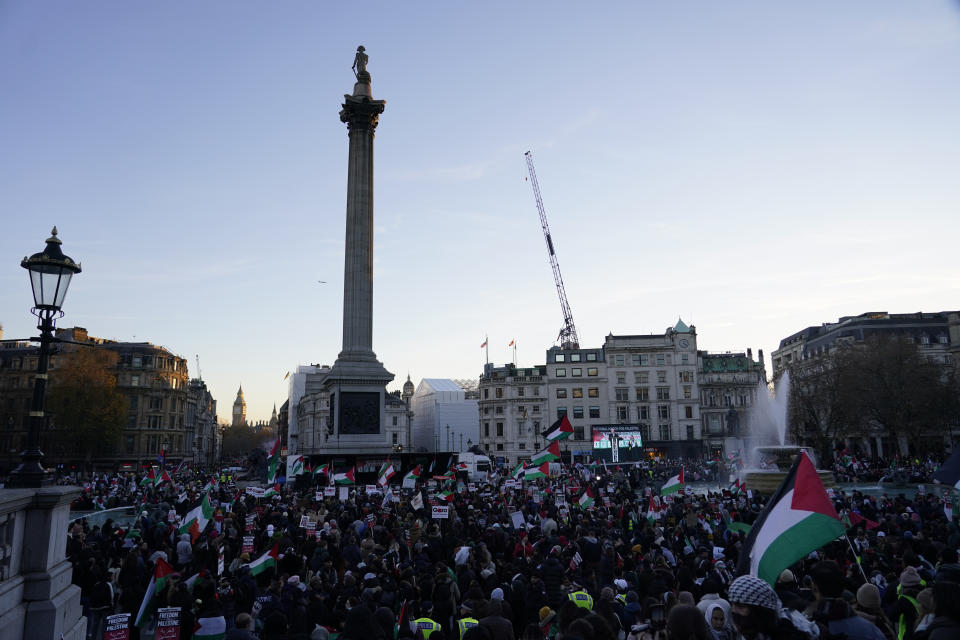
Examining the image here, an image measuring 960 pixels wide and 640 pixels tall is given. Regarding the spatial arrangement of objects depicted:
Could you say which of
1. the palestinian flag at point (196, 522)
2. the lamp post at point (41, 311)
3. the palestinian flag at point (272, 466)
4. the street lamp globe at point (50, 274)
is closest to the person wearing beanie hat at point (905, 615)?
the lamp post at point (41, 311)

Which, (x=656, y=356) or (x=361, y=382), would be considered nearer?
(x=361, y=382)

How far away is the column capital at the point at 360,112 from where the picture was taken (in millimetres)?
50750

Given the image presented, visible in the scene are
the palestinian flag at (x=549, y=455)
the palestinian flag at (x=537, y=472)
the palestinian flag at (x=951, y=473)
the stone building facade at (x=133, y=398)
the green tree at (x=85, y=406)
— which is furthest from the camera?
the stone building facade at (x=133, y=398)

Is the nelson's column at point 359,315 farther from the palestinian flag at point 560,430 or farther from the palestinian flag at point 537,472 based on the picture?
the palestinian flag at point 560,430

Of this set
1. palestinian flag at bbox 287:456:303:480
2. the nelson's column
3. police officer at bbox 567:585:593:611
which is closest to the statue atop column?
the nelson's column

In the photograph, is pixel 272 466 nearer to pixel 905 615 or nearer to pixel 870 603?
pixel 905 615

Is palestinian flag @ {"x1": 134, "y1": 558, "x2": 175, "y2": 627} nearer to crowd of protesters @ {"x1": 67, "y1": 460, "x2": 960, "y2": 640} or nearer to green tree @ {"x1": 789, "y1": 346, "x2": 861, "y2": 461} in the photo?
crowd of protesters @ {"x1": 67, "y1": 460, "x2": 960, "y2": 640}

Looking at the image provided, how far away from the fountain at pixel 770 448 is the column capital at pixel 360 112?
36.8 metres

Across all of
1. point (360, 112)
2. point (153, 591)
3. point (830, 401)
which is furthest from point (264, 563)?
point (830, 401)

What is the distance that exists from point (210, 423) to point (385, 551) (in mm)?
173772

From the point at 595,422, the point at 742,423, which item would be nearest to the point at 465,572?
the point at 595,422

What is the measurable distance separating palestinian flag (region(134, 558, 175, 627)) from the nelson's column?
3243cm

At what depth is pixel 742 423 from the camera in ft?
298

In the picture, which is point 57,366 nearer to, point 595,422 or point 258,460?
point 258,460
